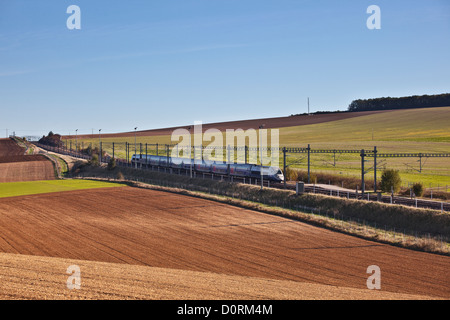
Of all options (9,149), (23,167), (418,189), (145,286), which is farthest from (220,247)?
(9,149)

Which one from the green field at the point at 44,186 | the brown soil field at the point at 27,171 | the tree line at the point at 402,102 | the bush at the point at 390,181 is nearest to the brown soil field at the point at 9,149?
the brown soil field at the point at 27,171

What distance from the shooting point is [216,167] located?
219 feet

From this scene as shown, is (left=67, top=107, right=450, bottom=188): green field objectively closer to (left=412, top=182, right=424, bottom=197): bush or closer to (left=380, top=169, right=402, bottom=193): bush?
(left=380, top=169, right=402, bottom=193): bush

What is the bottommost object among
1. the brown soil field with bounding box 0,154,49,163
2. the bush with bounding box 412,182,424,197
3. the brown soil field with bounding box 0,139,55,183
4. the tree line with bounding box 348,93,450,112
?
the bush with bounding box 412,182,424,197

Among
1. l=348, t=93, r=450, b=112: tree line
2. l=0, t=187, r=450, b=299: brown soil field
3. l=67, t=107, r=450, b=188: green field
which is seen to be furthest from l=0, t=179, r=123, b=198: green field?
l=348, t=93, r=450, b=112: tree line

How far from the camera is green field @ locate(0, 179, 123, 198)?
187ft

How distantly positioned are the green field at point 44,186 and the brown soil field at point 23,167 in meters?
7.39

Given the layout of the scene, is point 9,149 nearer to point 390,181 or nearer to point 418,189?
point 390,181

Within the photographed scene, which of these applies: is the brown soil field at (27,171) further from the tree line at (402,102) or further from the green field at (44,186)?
the tree line at (402,102)

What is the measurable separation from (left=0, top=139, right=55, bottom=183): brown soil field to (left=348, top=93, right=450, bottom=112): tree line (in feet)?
393

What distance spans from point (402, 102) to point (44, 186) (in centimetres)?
13792

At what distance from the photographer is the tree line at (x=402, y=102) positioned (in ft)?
506
